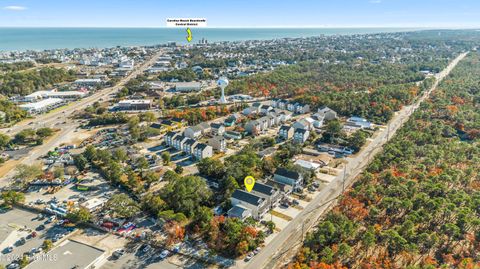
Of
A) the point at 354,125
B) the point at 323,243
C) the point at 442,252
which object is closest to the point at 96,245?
the point at 323,243

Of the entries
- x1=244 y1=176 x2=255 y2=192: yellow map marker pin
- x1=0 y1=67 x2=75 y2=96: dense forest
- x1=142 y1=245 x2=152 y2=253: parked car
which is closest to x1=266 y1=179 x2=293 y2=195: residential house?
x1=244 y1=176 x2=255 y2=192: yellow map marker pin

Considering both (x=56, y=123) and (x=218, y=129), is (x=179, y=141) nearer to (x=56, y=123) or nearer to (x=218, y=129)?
(x=218, y=129)

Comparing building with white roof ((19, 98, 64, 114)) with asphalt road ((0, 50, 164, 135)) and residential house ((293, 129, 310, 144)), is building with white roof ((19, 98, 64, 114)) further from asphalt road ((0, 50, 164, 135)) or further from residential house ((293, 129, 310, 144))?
residential house ((293, 129, 310, 144))

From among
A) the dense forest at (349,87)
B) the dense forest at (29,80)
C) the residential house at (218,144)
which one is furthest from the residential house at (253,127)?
the dense forest at (29,80)

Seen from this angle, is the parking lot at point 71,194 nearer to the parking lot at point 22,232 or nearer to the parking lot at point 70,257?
the parking lot at point 22,232

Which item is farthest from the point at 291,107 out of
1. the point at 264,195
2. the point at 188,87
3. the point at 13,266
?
the point at 13,266

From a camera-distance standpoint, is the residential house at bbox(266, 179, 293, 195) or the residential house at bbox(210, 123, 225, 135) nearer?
the residential house at bbox(266, 179, 293, 195)

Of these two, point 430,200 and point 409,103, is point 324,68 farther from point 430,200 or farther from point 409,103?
point 430,200
